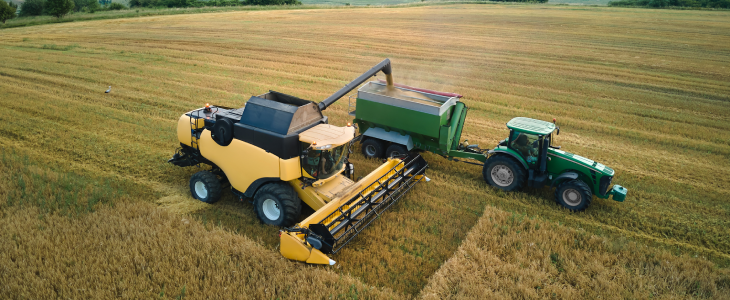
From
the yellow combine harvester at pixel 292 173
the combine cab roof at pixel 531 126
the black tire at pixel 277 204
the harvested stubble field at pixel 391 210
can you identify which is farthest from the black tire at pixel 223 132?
the combine cab roof at pixel 531 126

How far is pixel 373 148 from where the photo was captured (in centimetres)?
1104

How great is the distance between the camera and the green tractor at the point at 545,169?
8469 mm

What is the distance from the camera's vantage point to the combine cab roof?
8.65 metres

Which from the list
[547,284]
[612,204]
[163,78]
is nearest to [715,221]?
[612,204]

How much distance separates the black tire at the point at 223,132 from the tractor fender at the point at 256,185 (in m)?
0.92

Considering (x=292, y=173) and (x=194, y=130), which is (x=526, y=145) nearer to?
(x=292, y=173)

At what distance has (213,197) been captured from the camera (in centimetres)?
833

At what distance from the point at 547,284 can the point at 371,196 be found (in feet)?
10.4

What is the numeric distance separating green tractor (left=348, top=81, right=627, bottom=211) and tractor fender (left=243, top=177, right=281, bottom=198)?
12.7ft

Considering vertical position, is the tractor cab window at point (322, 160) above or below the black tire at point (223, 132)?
below

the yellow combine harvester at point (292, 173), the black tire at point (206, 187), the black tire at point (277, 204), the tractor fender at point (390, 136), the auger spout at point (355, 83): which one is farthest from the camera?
the tractor fender at point (390, 136)

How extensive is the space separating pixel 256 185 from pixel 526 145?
5627mm

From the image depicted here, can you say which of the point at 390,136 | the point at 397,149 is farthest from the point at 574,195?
the point at 390,136

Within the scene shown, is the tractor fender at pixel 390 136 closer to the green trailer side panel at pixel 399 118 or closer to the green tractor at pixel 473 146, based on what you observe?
the green tractor at pixel 473 146
